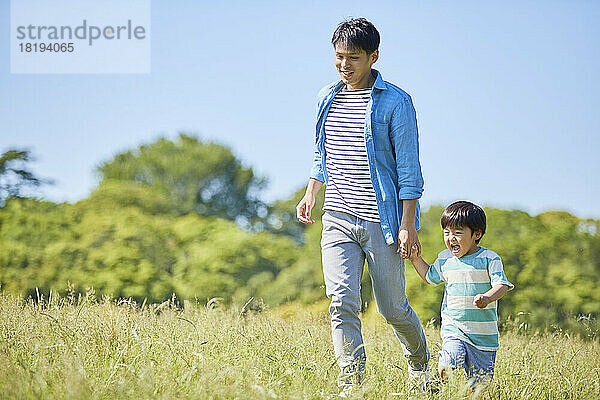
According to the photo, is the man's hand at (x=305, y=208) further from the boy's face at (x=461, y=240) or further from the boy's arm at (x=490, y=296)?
the boy's arm at (x=490, y=296)

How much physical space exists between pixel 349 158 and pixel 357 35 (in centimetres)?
60

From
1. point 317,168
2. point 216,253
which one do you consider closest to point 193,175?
point 216,253

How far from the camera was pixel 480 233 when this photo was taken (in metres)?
3.65

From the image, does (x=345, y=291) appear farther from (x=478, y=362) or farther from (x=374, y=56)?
(x=374, y=56)

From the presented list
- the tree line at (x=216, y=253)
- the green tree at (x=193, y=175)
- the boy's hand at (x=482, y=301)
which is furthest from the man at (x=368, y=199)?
the green tree at (x=193, y=175)

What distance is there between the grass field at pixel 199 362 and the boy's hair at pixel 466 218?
2.30 ft

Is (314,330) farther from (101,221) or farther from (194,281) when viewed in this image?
(101,221)

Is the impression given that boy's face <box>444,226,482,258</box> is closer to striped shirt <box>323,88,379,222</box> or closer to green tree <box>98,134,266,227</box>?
striped shirt <box>323,88,379,222</box>

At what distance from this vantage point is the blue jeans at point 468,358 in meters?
3.49

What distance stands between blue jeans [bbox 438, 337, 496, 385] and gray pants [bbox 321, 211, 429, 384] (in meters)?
0.20

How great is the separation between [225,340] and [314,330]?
93 centimetres

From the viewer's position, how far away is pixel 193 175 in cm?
1381

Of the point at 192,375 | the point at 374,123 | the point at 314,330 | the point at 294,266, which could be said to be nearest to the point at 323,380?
the point at 192,375

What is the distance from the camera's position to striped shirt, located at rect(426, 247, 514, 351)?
3.54 metres
